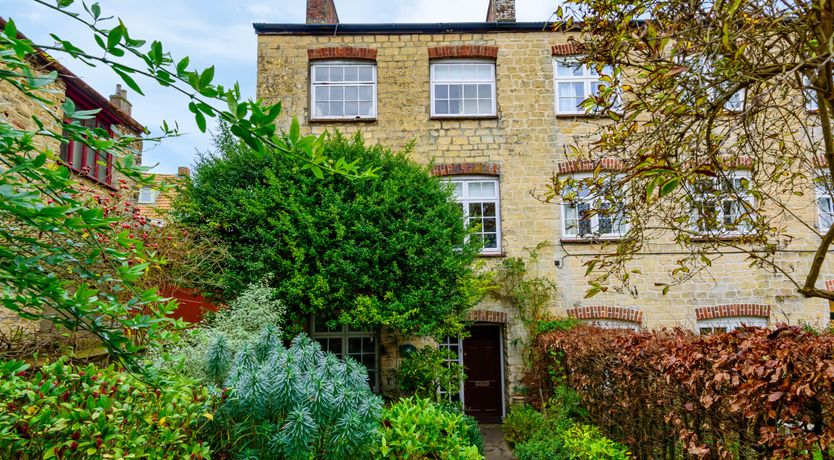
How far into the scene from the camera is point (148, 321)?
200cm

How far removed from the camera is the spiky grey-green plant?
4.52 m

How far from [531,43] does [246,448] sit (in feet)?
36.5

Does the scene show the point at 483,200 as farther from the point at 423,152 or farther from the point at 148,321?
the point at 148,321

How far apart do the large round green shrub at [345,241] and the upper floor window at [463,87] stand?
344 cm

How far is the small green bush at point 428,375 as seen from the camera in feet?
33.0

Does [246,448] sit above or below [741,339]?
below

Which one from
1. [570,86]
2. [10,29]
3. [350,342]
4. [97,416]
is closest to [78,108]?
[350,342]

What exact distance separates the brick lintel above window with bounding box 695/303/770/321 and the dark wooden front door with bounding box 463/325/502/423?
4530 millimetres

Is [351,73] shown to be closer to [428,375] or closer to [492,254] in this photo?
[492,254]

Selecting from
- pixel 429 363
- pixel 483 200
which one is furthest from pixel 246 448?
pixel 483 200

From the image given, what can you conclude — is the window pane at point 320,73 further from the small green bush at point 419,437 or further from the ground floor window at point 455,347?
the small green bush at point 419,437

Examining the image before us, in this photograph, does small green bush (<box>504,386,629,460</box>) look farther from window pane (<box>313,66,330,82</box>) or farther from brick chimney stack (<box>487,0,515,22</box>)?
brick chimney stack (<box>487,0,515,22</box>)

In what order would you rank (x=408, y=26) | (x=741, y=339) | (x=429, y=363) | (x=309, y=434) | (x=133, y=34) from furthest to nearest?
(x=408, y=26) → (x=429, y=363) → (x=309, y=434) → (x=741, y=339) → (x=133, y=34)

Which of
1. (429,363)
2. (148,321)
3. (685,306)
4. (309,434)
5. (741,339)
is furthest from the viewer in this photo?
(685,306)
